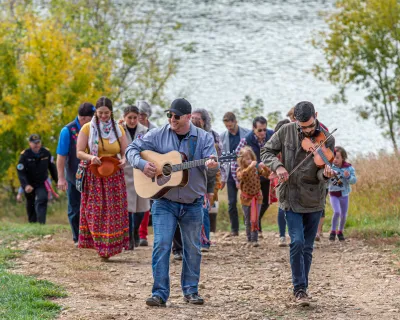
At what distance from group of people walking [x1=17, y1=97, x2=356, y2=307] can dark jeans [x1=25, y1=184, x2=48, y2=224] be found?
0.03m

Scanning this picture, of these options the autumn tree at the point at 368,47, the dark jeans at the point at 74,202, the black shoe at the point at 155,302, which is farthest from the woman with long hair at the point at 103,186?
the autumn tree at the point at 368,47

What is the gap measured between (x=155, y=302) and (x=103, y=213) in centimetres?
286

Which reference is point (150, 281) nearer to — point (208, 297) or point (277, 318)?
point (208, 297)

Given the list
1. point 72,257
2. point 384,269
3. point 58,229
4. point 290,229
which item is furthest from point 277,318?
point 58,229

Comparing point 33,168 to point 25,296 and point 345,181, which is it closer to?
point 345,181

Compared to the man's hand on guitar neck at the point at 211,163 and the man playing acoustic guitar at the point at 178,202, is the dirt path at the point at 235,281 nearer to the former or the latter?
the man playing acoustic guitar at the point at 178,202

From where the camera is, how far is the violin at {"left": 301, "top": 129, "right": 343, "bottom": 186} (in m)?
8.10

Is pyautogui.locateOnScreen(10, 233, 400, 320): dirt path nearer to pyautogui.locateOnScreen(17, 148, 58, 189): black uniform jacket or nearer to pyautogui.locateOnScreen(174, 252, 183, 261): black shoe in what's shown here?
pyautogui.locateOnScreen(174, 252, 183, 261): black shoe

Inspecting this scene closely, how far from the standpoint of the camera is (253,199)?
13.0 meters

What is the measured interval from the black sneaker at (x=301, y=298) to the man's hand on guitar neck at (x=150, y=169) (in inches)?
70.9

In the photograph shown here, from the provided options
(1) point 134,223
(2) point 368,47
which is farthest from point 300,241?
(2) point 368,47

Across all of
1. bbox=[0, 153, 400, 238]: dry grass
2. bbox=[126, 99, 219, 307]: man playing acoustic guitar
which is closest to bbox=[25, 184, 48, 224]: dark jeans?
bbox=[0, 153, 400, 238]: dry grass

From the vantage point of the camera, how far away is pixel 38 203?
1579cm

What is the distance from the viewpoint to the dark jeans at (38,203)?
1565 cm
